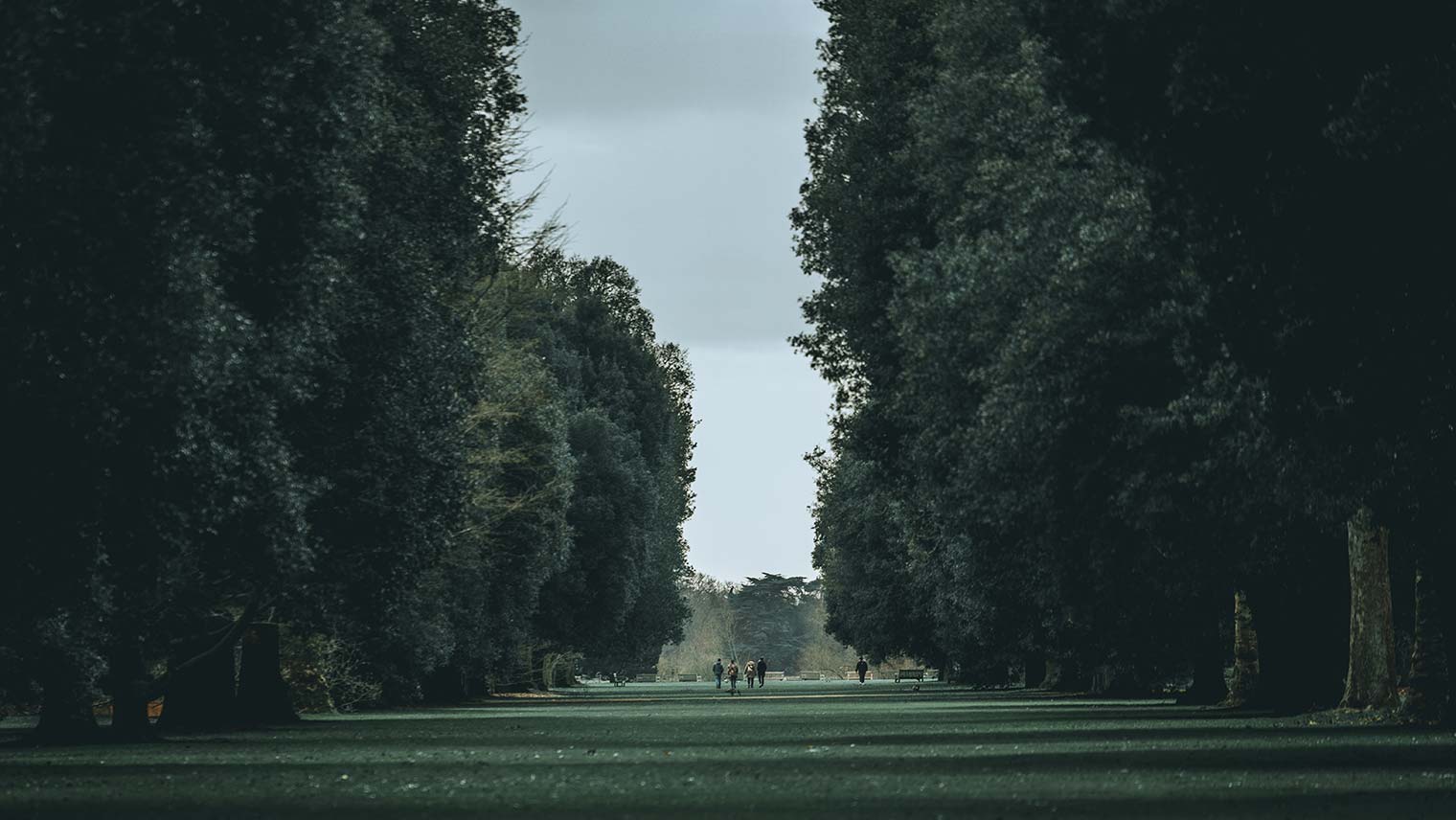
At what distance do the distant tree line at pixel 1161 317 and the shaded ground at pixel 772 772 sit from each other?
324 cm

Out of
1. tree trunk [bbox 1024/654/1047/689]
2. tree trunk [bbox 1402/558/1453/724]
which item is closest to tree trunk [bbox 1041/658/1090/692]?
tree trunk [bbox 1024/654/1047/689]

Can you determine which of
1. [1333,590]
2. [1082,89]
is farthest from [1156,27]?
[1333,590]

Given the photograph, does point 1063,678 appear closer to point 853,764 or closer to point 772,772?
point 853,764

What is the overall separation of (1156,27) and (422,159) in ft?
59.4

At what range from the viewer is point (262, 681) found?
5116cm

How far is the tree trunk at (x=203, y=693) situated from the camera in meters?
46.5

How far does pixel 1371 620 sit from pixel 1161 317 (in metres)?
12.1

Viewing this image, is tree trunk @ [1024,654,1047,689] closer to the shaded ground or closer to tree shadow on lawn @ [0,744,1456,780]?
the shaded ground

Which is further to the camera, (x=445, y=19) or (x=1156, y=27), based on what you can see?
(x=445, y=19)

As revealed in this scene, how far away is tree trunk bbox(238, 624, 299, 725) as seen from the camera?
5044cm

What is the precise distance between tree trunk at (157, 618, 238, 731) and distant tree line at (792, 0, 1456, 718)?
13921 mm

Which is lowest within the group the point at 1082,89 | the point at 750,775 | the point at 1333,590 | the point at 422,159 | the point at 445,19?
the point at 750,775

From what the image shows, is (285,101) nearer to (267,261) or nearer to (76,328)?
(267,261)

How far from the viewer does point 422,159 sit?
120 feet
